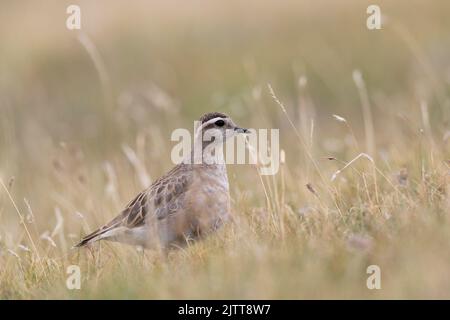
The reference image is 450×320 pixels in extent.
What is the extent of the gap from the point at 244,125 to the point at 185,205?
10.2 meters

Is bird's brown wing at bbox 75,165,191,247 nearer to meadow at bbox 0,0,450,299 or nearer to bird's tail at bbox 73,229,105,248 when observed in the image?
bird's tail at bbox 73,229,105,248

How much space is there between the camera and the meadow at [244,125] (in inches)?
258

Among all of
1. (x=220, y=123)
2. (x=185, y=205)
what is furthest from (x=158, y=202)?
(x=220, y=123)

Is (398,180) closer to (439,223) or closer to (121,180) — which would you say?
(439,223)

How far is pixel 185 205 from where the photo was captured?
910cm

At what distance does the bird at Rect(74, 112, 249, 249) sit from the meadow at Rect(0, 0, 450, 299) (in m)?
0.27

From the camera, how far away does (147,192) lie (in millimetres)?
9375

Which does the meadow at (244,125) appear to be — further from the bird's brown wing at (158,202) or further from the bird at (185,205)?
the bird's brown wing at (158,202)

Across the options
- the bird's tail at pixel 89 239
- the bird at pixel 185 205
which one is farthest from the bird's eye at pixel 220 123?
the bird's tail at pixel 89 239

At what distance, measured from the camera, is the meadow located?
655cm

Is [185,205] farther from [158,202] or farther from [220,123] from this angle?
[220,123]

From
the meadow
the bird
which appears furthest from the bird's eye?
the meadow

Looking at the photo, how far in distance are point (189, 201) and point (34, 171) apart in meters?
10.7

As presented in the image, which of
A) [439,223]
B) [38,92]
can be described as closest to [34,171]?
[38,92]
